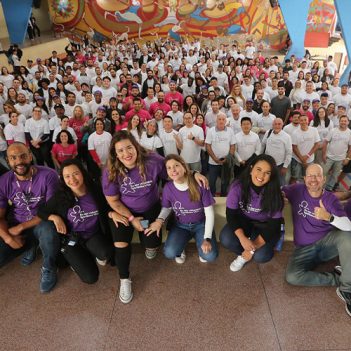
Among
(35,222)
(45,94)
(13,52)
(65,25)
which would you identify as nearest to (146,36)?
(65,25)

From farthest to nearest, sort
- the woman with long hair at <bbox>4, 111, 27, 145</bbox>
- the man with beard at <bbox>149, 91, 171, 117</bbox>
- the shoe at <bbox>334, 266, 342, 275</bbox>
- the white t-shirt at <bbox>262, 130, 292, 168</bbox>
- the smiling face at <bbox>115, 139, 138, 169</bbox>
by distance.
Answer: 1. the man with beard at <bbox>149, 91, 171, 117</bbox>
2. the woman with long hair at <bbox>4, 111, 27, 145</bbox>
3. the white t-shirt at <bbox>262, 130, 292, 168</bbox>
4. the shoe at <bbox>334, 266, 342, 275</bbox>
5. the smiling face at <bbox>115, 139, 138, 169</bbox>

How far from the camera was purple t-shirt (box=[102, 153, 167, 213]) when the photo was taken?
3074mm

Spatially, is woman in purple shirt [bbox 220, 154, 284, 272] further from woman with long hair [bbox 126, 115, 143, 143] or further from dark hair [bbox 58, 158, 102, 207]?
woman with long hair [bbox 126, 115, 143, 143]

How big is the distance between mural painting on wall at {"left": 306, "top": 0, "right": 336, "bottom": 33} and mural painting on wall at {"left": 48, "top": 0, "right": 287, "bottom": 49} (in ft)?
9.01

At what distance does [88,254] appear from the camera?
316 centimetres

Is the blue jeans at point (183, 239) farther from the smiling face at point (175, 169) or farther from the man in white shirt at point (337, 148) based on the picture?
the man in white shirt at point (337, 148)

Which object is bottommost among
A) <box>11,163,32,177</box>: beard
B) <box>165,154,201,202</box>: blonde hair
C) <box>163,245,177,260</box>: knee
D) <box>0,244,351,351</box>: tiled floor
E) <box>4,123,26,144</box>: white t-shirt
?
<box>0,244,351,351</box>: tiled floor

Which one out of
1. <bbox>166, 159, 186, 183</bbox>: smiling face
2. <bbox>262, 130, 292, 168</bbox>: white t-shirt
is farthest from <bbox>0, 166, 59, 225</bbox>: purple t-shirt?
<bbox>262, 130, 292, 168</bbox>: white t-shirt

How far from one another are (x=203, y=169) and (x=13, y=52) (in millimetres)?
12953

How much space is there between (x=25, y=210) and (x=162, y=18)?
22068mm

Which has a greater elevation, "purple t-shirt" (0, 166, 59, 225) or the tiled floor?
"purple t-shirt" (0, 166, 59, 225)

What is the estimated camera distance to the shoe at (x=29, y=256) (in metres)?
3.46

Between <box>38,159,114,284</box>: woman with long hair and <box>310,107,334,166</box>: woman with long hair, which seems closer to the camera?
<box>38,159,114,284</box>: woman with long hair

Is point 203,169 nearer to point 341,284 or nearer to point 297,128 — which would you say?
point 297,128
